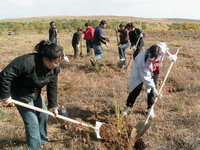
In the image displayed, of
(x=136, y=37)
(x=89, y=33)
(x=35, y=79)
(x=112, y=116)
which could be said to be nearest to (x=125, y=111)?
(x=112, y=116)

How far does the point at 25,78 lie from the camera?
8.93ft

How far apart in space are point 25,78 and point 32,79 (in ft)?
0.25

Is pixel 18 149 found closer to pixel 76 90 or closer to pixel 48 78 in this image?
pixel 48 78

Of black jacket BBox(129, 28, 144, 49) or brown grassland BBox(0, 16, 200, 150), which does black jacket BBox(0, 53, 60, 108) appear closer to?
brown grassland BBox(0, 16, 200, 150)

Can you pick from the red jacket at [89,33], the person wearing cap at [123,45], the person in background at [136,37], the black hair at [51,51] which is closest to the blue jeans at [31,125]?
the black hair at [51,51]

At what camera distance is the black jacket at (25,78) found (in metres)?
2.58

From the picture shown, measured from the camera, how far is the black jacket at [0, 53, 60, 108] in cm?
258

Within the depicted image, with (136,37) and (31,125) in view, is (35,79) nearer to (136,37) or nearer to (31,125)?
(31,125)

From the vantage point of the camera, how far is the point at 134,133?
362cm

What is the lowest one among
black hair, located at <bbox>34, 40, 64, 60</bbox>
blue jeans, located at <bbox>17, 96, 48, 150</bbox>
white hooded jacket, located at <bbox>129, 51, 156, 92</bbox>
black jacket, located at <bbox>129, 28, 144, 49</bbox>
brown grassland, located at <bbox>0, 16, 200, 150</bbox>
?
brown grassland, located at <bbox>0, 16, 200, 150</bbox>

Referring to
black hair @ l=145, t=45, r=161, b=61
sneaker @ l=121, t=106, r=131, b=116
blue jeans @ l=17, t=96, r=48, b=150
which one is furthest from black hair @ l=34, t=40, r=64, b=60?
sneaker @ l=121, t=106, r=131, b=116

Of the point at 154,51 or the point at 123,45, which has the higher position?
the point at 154,51

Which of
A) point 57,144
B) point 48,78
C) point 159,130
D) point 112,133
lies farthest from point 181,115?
point 48,78

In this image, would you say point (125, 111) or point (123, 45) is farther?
point (123, 45)
